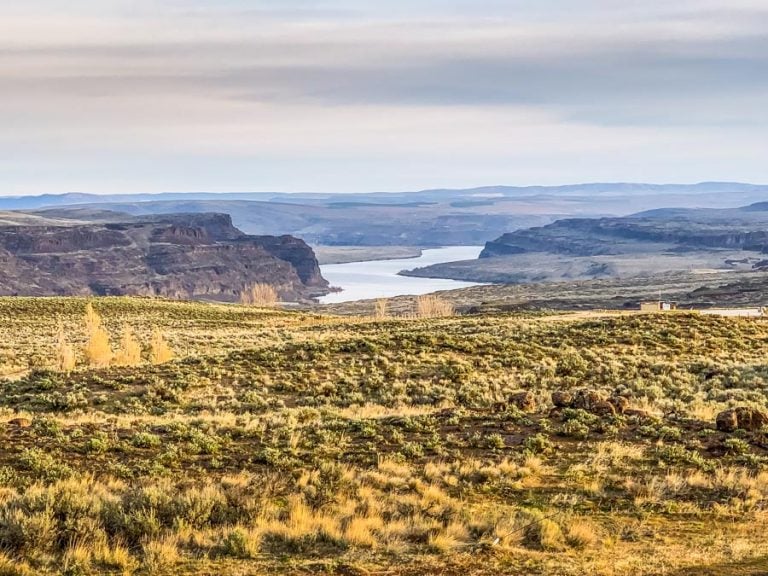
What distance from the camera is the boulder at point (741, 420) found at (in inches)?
693

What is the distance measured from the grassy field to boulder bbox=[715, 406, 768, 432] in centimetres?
46

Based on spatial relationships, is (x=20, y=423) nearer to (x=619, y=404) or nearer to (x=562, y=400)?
(x=562, y=400)

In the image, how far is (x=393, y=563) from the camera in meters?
10.1

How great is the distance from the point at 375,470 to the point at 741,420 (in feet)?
27.6

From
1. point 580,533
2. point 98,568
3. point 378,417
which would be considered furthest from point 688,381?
point 98,568

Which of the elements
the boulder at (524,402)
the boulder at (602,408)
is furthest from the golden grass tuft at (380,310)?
the boulder at (602,408)

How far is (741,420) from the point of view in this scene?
18.0 meters

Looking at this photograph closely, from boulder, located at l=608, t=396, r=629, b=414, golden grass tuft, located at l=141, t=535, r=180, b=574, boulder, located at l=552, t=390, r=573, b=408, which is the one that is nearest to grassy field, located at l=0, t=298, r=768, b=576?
golden grass tuft, located at l=141, t=535, r=180, b=574

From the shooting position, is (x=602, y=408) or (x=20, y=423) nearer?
(x=20, y=423)

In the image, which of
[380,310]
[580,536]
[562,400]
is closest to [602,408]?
[562,400]

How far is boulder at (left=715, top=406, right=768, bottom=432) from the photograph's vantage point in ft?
57.8

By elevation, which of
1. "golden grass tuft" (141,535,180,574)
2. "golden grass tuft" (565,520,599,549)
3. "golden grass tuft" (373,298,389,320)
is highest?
"golden grass tuft" (141,535,180,574)

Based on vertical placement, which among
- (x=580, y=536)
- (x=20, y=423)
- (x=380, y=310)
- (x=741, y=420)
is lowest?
(x=380, y=310)

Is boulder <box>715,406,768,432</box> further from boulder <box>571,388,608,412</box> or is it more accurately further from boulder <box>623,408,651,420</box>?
boulder <box>571,388,608,412</box>
